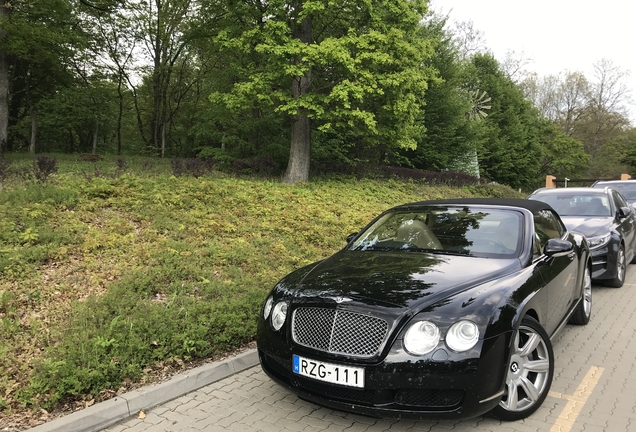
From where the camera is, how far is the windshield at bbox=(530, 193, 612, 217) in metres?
7.84

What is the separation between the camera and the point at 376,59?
12.5 metres

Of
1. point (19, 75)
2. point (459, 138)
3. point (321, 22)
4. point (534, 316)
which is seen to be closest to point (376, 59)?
point (321, 22)

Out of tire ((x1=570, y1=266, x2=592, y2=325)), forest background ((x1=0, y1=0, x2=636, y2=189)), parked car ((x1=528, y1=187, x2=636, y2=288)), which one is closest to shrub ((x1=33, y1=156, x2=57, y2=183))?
forest background ((x1=0, y1=0, x2=636, y2=189))

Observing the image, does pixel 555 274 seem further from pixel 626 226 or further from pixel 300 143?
pixel 300 143

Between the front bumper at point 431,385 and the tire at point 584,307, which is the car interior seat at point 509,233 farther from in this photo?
the tire at point 584,307

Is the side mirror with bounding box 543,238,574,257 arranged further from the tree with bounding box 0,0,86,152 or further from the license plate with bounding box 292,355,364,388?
the tree with bounding box 0,0,86,152

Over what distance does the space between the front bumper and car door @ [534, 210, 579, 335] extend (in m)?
1.30

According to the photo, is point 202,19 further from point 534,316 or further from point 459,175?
point 534,316

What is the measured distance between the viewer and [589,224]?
7.32m

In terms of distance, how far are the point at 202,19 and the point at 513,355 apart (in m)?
19.4

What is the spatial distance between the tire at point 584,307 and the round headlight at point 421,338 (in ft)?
10.6

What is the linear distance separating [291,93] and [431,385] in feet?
40.6

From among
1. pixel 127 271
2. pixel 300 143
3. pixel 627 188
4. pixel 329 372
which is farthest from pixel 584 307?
pixel 300 143

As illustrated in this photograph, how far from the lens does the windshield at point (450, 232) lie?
3895mm
